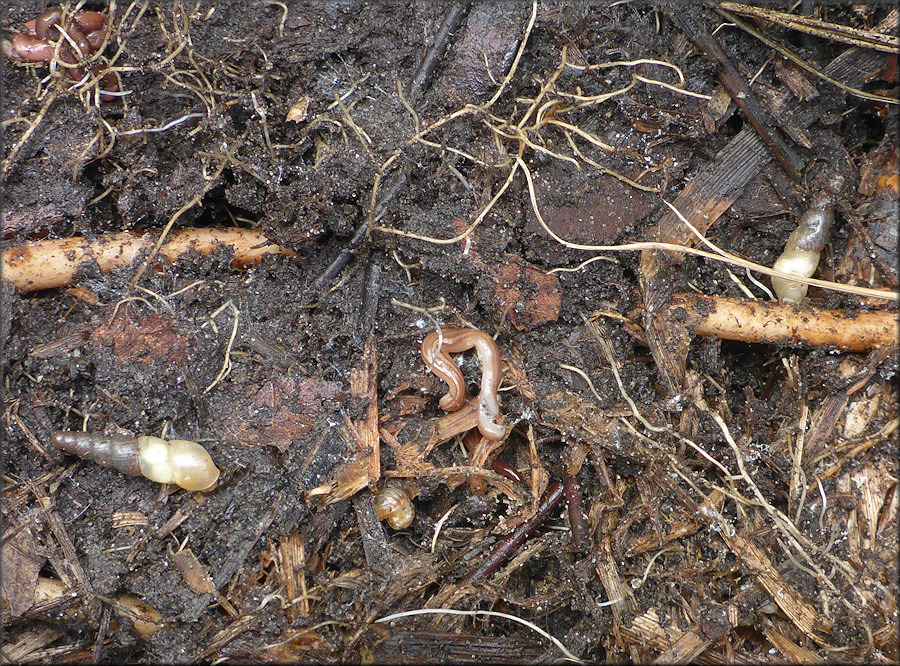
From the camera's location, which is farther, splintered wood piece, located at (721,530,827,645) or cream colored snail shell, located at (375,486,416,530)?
cream colored snail shell, located at (375,486,416,530)

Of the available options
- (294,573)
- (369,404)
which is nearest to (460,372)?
(369,404)

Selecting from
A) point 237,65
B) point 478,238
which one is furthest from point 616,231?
point 237,65

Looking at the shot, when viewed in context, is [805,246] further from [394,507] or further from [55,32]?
[55,32]

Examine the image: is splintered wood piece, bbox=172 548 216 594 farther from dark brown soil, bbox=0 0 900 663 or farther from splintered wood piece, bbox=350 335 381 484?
splintered wood piece, bbox=350 335 381 484

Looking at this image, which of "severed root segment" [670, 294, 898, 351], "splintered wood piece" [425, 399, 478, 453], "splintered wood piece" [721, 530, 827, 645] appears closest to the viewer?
"splintered wood piece" [721, 530, 827, 645]

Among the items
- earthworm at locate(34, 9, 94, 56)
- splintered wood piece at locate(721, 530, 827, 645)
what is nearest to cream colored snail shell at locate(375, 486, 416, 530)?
splintered wood piece at locate(721, 530, 827, 645)
